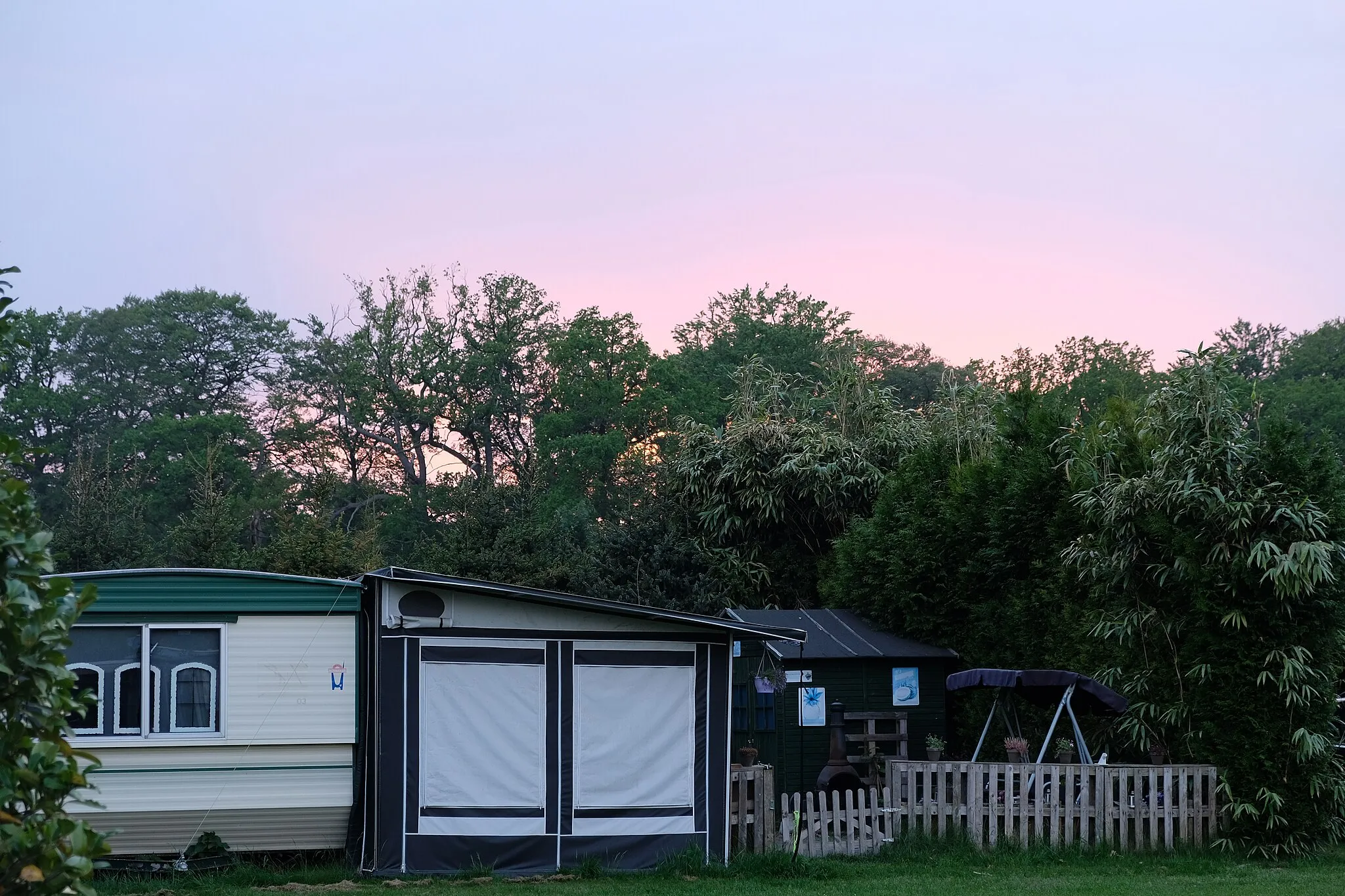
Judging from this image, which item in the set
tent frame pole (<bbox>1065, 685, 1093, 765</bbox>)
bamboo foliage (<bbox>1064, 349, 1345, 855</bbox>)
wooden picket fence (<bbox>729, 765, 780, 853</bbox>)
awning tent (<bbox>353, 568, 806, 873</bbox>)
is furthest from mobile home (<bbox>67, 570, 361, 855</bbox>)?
bamboo foliage (<bbox>1064, 349, 1345, 855</bbox>)

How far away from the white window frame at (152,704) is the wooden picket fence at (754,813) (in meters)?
4.71

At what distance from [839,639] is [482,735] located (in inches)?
250

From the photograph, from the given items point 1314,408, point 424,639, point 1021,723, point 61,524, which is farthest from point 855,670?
point 1314,408

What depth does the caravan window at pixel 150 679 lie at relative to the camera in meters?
11.4

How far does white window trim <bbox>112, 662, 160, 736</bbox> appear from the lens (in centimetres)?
1134

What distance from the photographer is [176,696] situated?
11.5 m

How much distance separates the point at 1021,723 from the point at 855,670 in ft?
6.80

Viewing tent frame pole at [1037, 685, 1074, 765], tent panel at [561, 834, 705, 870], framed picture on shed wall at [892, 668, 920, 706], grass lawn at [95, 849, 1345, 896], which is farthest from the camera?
framed picture on shed wall at [892, 668, 920, 706]

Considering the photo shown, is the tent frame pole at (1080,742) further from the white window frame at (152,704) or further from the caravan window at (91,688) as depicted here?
the caravan window at (91,688)

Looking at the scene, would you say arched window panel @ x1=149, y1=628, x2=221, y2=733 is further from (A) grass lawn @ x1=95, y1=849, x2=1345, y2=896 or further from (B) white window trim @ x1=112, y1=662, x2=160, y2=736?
(A) grass lawn @ x1=95, y1=849, x2=1345, y2=896

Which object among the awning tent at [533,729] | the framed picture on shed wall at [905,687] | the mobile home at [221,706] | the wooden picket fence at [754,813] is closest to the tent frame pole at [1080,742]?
the framed picture on shed wall at [905,687]

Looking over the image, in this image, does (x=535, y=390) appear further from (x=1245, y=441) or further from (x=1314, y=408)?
(x=1245, y=441)

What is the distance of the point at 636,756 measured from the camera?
12133 millimetres

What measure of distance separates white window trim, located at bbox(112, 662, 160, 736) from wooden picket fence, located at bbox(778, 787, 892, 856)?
5.72 metres
